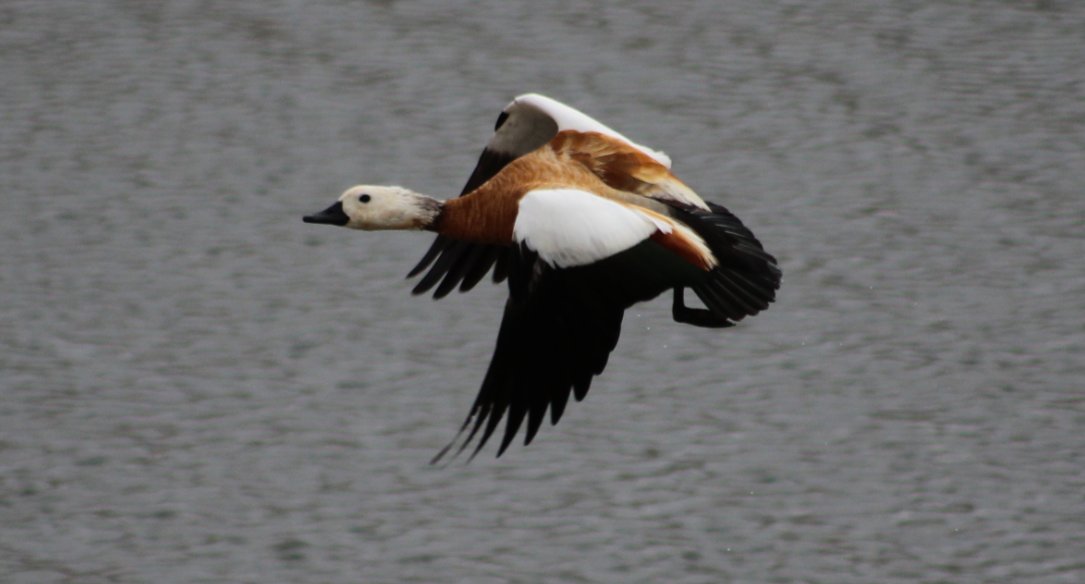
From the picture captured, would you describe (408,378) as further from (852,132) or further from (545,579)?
(852,132)

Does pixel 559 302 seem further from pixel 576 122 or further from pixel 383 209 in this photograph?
pixel 576 122

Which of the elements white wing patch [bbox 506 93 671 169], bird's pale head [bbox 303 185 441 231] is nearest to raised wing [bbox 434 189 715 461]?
bird's pale head [bbox 303 185 441 231]

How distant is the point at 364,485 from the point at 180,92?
4379mm

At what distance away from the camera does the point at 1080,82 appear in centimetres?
1160

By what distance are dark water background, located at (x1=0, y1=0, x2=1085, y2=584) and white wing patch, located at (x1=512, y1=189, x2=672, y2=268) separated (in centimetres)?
202

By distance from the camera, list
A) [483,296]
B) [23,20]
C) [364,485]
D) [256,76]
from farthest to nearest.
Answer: [23,20] → [256,76] → [483,296] → [364,485]

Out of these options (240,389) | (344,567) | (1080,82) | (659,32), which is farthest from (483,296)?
(1080,82)

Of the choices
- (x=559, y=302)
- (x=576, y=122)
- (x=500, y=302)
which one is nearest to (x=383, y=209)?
(x=576, y=122)

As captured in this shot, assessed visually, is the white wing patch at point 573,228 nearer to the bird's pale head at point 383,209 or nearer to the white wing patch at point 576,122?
the bird's pale head at point 383,209

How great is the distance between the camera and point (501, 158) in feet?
24.0

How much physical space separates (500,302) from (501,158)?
2.40m

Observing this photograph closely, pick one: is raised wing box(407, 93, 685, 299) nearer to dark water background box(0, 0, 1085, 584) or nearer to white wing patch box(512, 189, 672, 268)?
white wing patch box(512, 189, 672, 268)

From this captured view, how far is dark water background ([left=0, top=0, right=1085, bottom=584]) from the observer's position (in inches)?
309

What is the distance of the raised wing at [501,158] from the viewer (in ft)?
22.7
